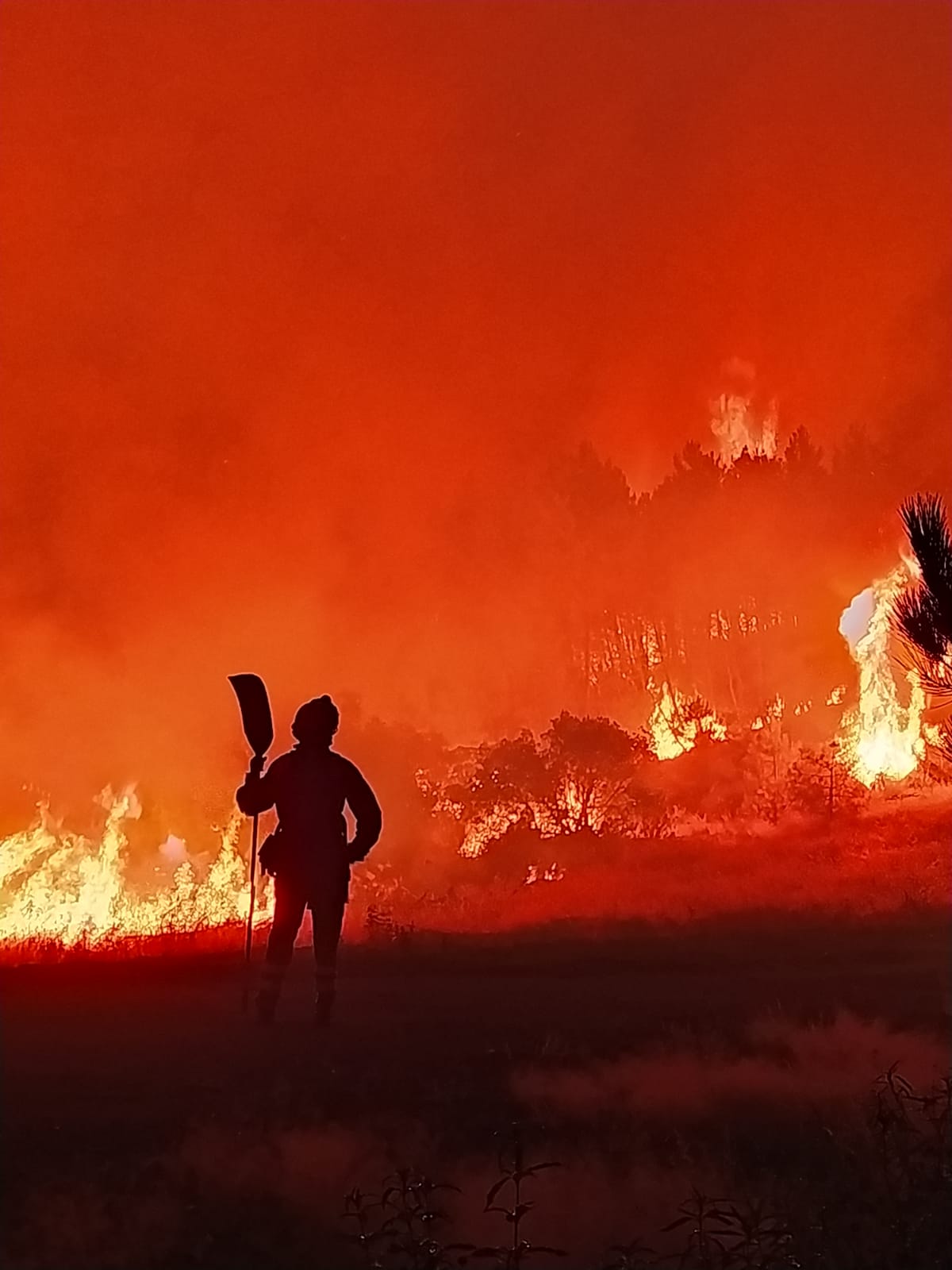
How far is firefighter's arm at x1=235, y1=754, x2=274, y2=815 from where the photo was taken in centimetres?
774

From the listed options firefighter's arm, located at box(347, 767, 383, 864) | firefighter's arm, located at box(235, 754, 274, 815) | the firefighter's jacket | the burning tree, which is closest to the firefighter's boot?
the firefighter's jacket

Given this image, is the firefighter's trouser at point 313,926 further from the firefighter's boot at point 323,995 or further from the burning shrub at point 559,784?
the burning shrub at point 559,784

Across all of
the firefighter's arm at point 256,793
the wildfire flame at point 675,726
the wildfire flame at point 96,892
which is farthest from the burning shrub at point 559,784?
the firefighter's arm at point 256,793

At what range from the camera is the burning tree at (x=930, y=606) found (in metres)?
6.86

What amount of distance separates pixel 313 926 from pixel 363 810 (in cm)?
97

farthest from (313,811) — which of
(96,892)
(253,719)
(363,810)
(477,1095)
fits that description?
(96,892)

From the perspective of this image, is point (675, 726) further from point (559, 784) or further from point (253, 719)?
point (253, 719)

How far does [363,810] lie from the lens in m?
7.87

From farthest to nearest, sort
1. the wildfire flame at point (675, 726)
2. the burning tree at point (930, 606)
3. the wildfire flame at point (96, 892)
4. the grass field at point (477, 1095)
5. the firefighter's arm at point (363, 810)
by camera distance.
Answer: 1. the wildfire flame at point (675, 726)
2. the wildfire flame at point (96, 892)
3. the firefighter's arm at point (363, 810)
4. the burning tree at point (930, 606)
5. the grass field at point (477, 1095)

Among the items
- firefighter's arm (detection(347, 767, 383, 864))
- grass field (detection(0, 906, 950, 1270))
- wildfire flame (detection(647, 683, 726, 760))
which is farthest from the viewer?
wildfire flame (detection(647, 683, 726, 760))

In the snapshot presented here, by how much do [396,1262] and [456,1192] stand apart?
578 millimetres

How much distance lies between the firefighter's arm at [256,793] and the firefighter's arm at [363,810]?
2.03 ft

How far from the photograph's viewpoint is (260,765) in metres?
7.86

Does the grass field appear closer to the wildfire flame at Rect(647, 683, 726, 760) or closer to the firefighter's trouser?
the firefighter's trouser
